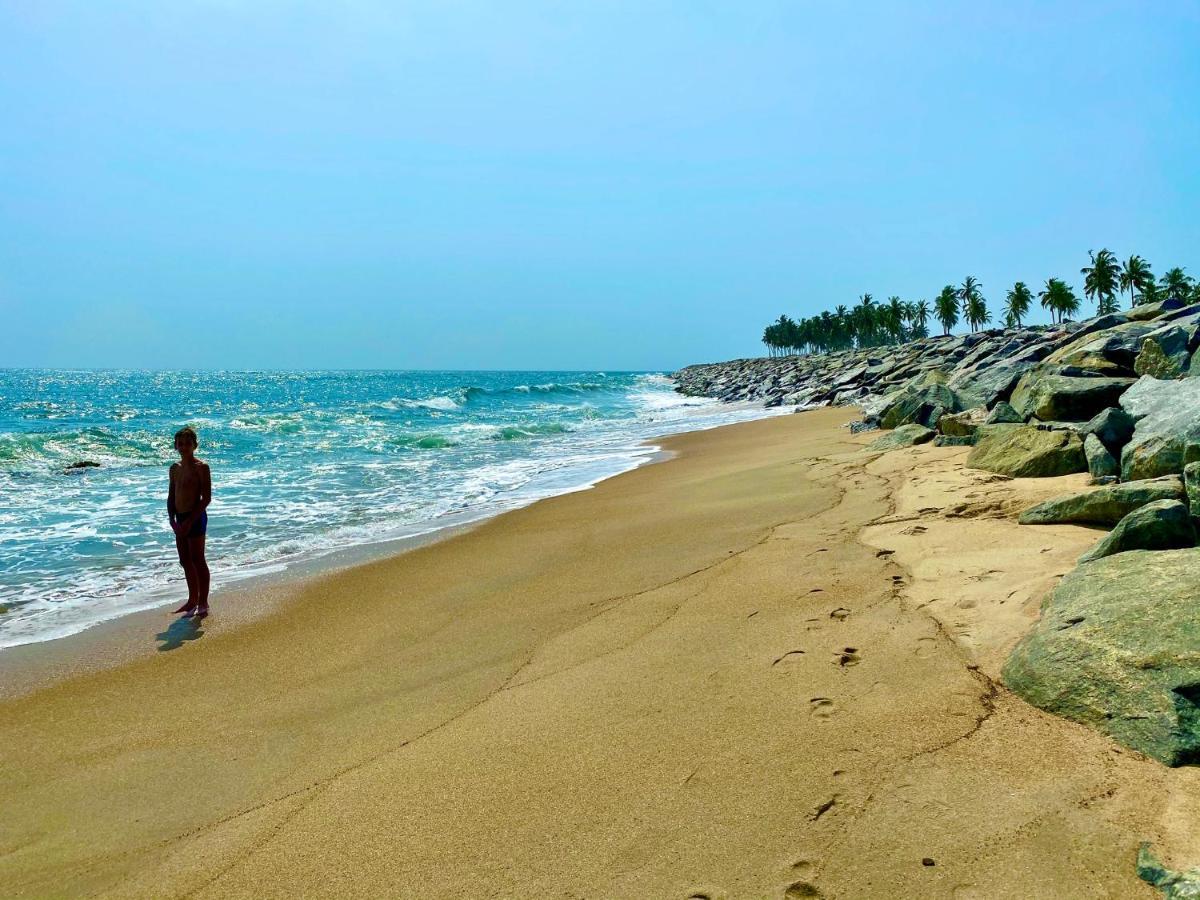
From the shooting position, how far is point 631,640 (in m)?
4.50

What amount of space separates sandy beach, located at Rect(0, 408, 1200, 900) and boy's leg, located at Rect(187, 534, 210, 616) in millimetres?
384

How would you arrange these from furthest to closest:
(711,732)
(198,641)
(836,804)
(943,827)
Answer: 1. (198,641)
2. (711,732)
3. (836,804)
4. (943,827)

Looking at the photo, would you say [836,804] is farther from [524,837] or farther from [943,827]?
[524,837]

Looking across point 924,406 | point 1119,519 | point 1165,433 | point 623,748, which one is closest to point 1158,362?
point 924,406

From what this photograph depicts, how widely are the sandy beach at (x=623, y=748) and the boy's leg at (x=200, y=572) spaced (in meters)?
0.38

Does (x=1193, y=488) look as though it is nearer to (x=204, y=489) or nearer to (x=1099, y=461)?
(x=1099, y=461)

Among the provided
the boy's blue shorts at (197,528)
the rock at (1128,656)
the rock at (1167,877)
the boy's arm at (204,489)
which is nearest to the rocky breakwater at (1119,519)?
the rock at (1128,656)

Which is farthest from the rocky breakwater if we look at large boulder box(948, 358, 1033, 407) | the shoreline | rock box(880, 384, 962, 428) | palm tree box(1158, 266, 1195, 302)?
palm tree box(1158, 266, 1195, 302)

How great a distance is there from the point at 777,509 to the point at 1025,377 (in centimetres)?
650

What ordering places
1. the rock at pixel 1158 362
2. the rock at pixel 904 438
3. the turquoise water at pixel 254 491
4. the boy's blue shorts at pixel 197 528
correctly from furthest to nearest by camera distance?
the rock at pixel 904 438, the rock at pixel 1158 362, the turquoise water at pixel 254 491, the boy's blue shorts at pixel 197 528

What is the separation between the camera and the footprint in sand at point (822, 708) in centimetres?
321

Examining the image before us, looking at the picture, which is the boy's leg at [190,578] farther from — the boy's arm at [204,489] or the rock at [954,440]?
the rock at [954,440]

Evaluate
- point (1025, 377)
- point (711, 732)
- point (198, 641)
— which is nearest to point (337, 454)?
point (198, 641)

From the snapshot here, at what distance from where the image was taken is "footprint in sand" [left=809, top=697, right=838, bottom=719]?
321 cm
